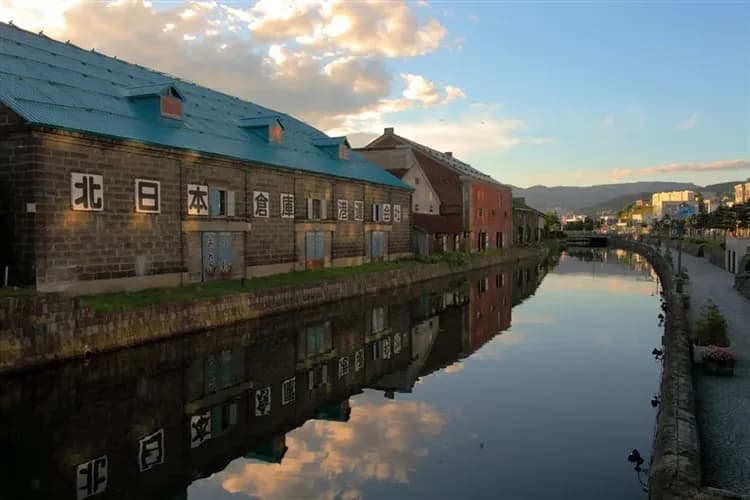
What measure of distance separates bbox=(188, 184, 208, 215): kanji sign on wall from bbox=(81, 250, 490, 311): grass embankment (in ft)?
10.2

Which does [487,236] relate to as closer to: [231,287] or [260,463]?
[231,287]

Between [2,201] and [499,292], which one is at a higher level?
[2,201]

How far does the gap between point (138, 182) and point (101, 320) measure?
6.86 meters

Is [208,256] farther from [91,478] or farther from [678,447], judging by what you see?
[678,447]

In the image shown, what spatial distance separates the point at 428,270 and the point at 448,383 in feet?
92.4

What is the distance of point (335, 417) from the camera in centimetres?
1318

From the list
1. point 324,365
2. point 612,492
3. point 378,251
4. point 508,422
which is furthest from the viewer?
point 378,251

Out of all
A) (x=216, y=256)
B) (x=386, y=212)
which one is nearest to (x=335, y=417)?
(x=216, y=256)

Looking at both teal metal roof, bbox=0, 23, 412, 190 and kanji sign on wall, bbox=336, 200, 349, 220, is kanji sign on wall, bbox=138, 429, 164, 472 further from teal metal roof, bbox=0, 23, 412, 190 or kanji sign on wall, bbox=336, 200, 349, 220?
kanji sign on wall, bbox=336, 200, 349, 220

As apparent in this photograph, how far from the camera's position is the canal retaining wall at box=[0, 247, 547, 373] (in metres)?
14.6

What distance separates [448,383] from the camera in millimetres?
16453

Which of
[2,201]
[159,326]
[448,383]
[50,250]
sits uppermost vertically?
[2,201]

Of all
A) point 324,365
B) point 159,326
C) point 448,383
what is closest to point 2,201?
point 159,326

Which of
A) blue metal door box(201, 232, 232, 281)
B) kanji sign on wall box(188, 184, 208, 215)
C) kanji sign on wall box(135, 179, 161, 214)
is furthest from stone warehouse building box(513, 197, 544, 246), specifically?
kanji sign on wall box(135, 179, 161, 214)
